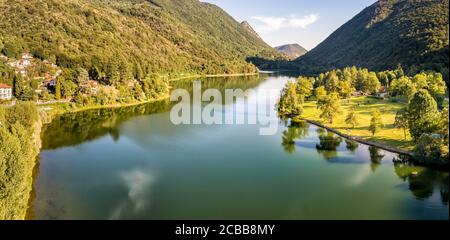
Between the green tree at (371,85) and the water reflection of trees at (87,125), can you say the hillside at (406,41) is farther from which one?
the water reflection of trees at (87,125)

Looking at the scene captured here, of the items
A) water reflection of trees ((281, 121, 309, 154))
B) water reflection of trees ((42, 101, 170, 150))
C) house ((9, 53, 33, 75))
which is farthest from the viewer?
house ((9, 53, 33, 75))

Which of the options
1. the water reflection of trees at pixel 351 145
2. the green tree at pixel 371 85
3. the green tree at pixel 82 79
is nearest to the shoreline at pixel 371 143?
the water reflection of trees at pixel 351 145

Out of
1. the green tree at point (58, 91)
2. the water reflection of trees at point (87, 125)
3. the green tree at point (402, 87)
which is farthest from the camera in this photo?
the green tree at point (58, 91)

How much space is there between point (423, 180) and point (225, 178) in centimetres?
1836

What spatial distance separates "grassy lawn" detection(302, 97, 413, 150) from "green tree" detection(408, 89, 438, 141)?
2.12 meters

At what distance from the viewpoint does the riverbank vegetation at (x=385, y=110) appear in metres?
40.3

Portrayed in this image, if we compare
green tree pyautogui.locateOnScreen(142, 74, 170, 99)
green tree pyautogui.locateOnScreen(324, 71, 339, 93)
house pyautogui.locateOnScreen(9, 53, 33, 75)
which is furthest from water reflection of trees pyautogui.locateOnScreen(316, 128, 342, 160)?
house pyautogui.locateOnScreen(9, 53, 33, 75)

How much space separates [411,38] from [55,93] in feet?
362

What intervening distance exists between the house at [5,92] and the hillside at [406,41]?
266 ft

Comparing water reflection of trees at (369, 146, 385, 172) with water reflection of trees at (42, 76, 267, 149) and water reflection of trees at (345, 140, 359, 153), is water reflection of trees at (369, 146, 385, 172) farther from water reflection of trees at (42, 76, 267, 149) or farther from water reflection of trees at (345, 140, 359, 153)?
water reflection of trees at (42, 76, 267, 149)

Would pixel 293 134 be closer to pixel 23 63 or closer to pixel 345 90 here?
pixel 345 90

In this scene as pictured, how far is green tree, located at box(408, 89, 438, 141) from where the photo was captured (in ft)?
138

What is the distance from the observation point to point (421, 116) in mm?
43719
